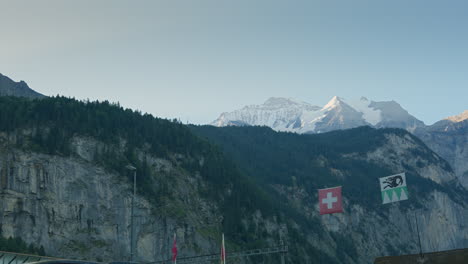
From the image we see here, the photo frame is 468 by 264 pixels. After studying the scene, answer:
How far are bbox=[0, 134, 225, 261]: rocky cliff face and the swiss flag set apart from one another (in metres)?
56.2

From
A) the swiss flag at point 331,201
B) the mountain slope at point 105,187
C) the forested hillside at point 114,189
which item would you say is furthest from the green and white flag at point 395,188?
the mountain slope at point 105,187

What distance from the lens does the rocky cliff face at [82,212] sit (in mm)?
119812

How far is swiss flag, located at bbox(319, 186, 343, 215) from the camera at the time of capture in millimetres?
78812

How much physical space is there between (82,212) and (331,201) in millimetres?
65114

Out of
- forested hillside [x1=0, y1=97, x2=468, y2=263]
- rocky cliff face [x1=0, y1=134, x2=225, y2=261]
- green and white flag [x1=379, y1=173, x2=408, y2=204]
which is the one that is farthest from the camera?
forested hillside [x1=0, y1=97, x2=468, y2=263]

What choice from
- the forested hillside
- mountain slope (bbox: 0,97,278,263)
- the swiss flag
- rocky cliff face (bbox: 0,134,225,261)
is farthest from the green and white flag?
mountain slope (bbox: 0,97,278,263)

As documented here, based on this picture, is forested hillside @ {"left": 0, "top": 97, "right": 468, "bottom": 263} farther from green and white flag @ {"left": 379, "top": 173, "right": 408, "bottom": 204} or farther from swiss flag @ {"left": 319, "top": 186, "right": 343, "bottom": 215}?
green and white flag @ {"left": 379, "top": 173, "right": 408, "bottom": 204}

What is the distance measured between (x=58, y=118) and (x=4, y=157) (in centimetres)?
1860

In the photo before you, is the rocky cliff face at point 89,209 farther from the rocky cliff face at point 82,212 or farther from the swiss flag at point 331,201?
the swiss flag at point 331,201

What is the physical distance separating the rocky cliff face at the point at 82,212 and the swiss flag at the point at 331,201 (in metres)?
56.2

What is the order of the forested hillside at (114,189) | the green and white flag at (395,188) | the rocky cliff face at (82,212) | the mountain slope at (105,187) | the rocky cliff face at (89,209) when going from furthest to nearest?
the forested hillside at (114,189)
the mountain slope at (105,187)
the rocky cliff face at (89,209)
the rocky cliff face at (82,212)
the green and white flag at (395,188)

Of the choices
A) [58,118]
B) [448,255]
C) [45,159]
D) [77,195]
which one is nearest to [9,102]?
[58,118]

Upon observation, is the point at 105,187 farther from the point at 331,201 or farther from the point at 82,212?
the point at 331,201

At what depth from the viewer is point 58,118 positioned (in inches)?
5531
